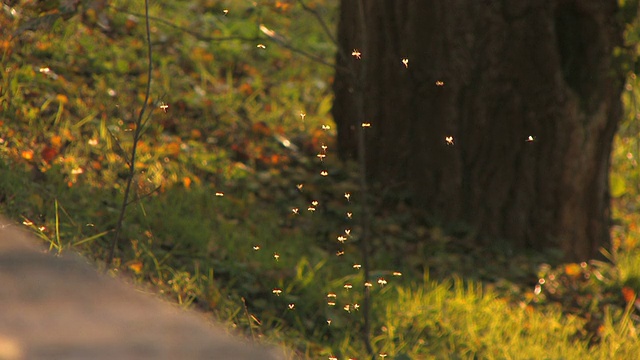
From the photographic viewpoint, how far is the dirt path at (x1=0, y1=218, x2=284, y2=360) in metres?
1.22

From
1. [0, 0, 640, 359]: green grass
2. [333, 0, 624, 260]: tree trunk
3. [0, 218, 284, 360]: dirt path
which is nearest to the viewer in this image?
[0, 218, 284, 360]: dirt path

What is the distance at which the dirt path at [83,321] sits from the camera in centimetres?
122

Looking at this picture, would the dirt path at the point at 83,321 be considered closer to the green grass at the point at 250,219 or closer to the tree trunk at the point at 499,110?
the green grass at the point at 250,219

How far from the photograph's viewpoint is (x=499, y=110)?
5207 mm

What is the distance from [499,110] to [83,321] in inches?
164

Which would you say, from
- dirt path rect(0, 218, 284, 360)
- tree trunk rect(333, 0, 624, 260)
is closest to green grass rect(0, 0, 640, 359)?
tree trunk rect(333, 0, 624, 260)

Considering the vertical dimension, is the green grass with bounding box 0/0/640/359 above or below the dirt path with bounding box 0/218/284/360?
below

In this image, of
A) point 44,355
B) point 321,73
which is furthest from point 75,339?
point 321,73

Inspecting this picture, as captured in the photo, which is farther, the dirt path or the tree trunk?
the tree trunk

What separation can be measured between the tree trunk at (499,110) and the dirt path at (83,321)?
390 cm

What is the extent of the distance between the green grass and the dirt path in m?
1.61

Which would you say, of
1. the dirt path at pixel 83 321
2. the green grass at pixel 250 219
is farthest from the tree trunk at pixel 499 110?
the dirt path at pixel 83 321

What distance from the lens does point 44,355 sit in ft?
3.90

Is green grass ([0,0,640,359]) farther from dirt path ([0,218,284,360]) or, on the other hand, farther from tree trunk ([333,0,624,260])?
dirt path ([0,218,284,360])
